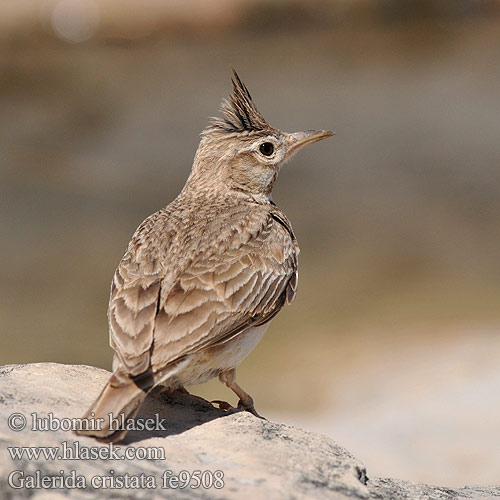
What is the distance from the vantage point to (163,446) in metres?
4.47

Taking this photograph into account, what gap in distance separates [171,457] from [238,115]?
3.47 metres

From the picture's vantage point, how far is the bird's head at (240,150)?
6.94 m

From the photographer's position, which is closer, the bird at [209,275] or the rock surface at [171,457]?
the rock surface at [171,457]

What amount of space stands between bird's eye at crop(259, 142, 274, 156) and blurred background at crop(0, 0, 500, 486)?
4.38 m

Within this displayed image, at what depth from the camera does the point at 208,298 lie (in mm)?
5211

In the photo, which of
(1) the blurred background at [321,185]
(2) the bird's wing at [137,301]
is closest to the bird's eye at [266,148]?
(2) the bird's wing at [137,301]

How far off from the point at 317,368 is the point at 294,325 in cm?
126

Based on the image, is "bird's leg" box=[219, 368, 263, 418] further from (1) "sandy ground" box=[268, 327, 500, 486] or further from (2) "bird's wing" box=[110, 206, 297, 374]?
(1) "sandy ground" box=[268, 327, 500, 486]

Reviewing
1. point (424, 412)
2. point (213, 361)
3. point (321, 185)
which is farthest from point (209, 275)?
point (321, 185)

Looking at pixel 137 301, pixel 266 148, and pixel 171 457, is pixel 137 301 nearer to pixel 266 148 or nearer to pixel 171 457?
pixel 171 457

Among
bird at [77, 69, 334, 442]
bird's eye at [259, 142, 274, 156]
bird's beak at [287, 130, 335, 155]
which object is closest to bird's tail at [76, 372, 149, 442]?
bird at [77, 69, 334, 442]

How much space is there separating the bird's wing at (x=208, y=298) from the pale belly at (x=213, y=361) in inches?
4.4

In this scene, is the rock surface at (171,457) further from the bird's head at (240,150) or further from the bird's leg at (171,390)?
the bird's head at (240,150)

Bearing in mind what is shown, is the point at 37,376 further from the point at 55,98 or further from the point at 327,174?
the point at 55,98
